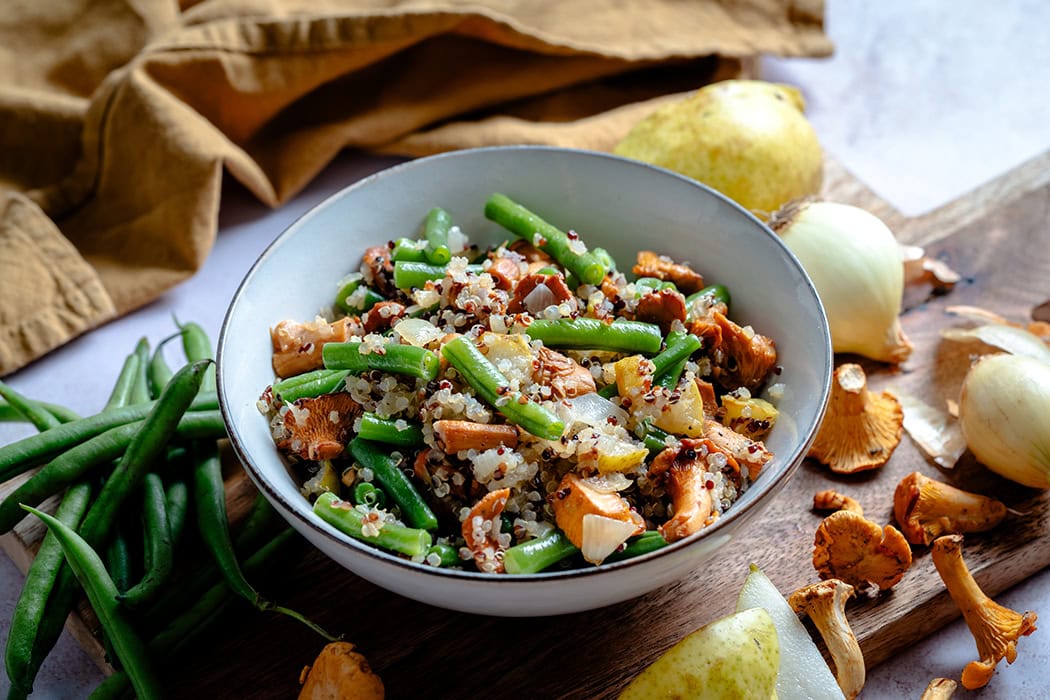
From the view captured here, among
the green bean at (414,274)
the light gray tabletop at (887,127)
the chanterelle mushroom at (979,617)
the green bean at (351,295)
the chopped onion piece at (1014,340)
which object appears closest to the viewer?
the chanterelle mushroom at (979,617)

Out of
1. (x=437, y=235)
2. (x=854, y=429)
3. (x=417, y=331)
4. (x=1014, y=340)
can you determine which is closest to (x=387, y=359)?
(x=417, y=331)

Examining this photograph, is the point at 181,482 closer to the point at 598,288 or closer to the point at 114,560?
the point at 114,560

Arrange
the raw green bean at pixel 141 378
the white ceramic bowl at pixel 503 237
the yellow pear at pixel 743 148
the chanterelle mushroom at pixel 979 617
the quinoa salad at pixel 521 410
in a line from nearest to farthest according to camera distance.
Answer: the white ceramic bowl at pixel 503 237, the quinoa salad at pixel 521 410, the chanterelle mushroom at pixel 979 617, the raw green bean at pixel 141 378, the yellow pear at pixel 743 148

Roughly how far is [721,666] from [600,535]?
416mm

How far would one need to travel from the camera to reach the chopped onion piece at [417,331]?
2.63 meters

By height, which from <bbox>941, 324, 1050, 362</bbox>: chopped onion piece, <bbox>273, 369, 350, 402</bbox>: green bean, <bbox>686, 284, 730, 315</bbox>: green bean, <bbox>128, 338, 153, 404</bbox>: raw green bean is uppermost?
<bbox>686, 284, 730, 315</bbox>: green bean

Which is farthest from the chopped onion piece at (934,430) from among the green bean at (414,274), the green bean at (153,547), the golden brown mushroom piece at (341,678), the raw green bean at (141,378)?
the raw green bean at (141,378)

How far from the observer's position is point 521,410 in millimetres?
2395

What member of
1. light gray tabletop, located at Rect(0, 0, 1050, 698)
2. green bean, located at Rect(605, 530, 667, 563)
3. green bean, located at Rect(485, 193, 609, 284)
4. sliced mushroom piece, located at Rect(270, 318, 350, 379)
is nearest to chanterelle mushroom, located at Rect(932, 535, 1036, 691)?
green bean, located at Rect(605, 530, 667, 563)

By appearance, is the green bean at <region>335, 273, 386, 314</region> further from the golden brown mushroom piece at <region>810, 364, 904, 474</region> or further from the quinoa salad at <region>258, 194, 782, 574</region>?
the golden brown mushroom piece at <region>810, 364, 904, 474</region>

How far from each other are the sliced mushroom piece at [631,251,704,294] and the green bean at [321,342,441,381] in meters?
0.80

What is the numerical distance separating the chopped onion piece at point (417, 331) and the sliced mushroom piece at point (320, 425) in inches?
8.8

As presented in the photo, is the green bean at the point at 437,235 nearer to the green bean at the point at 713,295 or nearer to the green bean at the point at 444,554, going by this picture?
the green bean at the point at 713,295

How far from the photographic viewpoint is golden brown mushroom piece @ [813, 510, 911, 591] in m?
2.62
